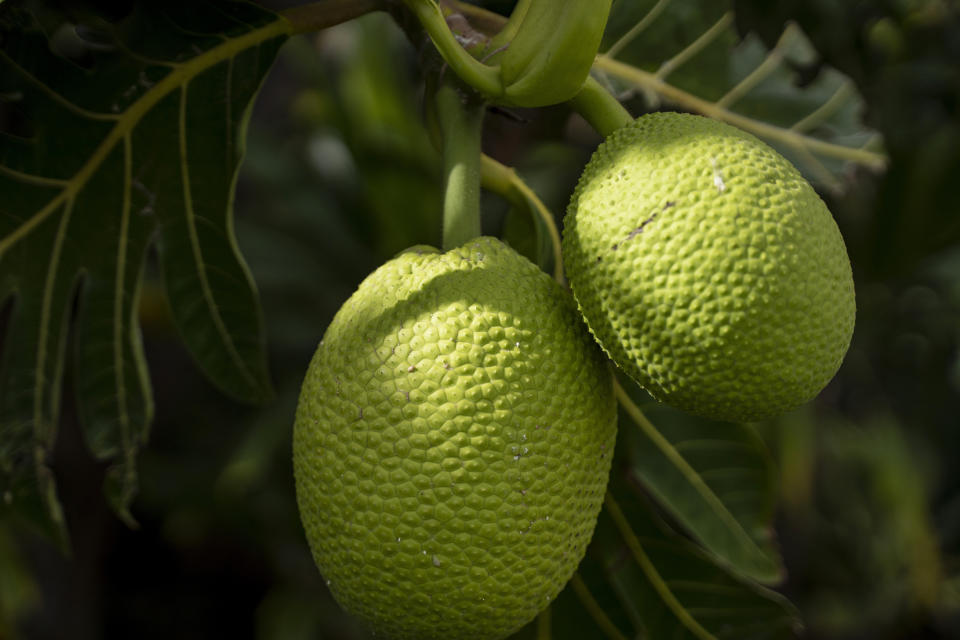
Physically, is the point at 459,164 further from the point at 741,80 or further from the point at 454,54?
the point at 741,80

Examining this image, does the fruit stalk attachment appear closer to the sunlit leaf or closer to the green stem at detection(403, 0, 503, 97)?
the green stem at detection(403, 0, 503, 97)

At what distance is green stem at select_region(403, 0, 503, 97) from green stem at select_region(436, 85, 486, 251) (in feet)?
0.20

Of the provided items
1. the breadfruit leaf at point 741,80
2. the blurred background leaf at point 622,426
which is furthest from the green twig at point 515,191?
the breadfruit leaf at point 741,80

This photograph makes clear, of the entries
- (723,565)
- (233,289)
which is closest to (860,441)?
(723,565)

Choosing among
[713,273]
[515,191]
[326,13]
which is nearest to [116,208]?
[326,13]

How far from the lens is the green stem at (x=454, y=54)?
0.71 metres

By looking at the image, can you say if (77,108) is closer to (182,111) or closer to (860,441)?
(182,111)

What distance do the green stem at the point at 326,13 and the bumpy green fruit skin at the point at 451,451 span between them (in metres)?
0.27

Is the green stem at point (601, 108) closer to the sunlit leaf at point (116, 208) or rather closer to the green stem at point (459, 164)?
the green stem at point (459, 164)

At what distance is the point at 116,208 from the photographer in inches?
38.0

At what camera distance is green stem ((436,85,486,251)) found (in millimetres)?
808

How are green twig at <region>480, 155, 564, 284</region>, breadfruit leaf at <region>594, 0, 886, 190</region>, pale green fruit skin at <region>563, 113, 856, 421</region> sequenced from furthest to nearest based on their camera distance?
breadfruit leaf at <region>594, 0, 886, 190</region>, green twig at <region>480, 155, 564, 284</region>, pale green fruit skin at <region>563, 113, 856, 421</region>

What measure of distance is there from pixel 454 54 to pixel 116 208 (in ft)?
1.48

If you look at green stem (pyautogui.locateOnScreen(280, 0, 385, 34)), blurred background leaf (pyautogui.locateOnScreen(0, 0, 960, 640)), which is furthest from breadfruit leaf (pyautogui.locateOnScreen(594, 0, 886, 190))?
green stem (pyautogui.locateOnScreen(280, 0, 385, 34))
